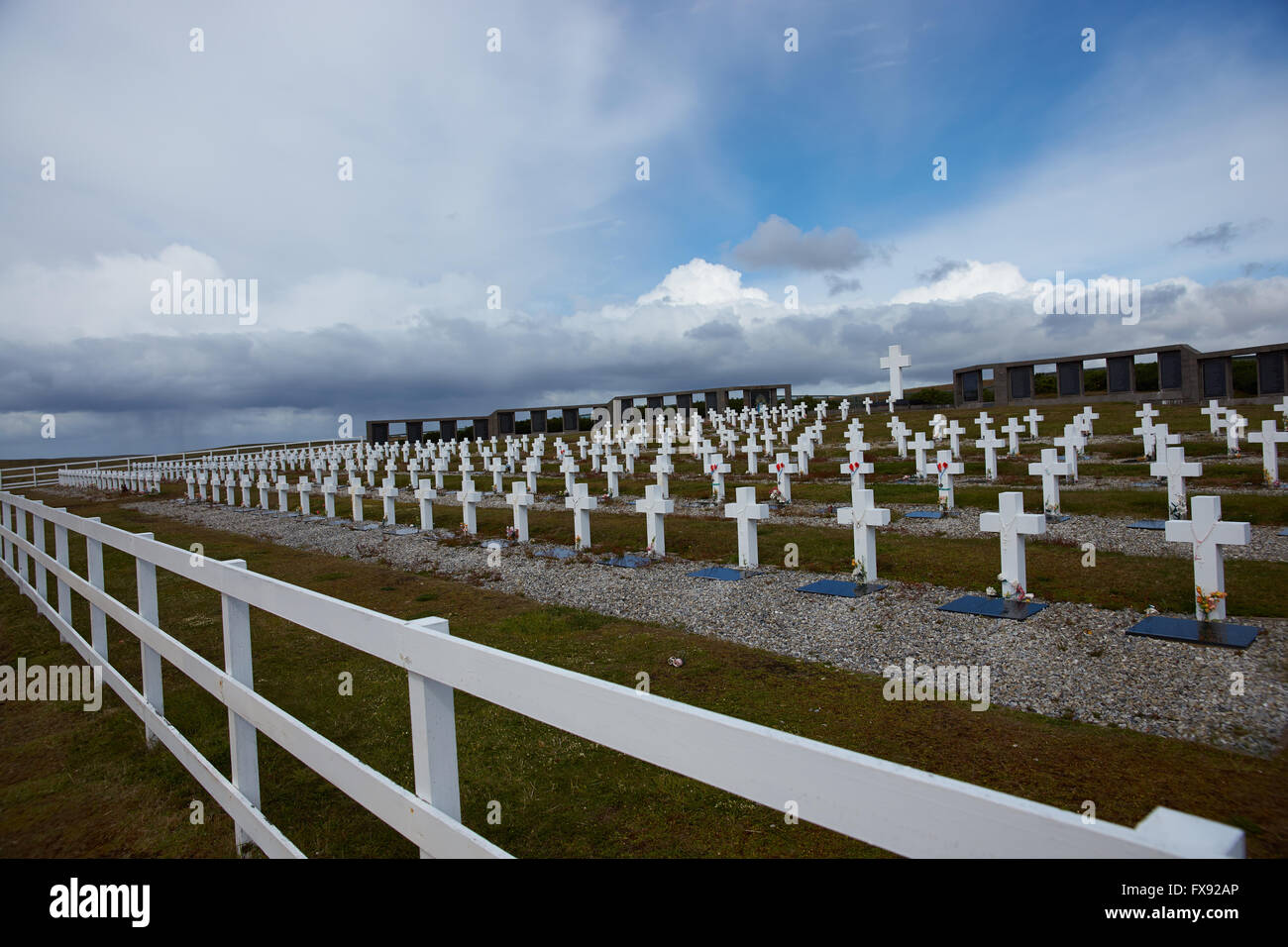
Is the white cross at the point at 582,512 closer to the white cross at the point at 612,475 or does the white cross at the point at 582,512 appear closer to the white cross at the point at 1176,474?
the white cross at the point at 612,475

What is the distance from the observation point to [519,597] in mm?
9383

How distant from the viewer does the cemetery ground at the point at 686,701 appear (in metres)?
3.76

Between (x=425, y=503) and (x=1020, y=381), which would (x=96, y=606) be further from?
(x=1020, y=381)

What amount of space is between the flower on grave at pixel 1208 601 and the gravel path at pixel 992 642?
0.42 meters

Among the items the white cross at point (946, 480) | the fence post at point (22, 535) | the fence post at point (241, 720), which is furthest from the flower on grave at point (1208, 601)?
the fence post at point (22, 535)

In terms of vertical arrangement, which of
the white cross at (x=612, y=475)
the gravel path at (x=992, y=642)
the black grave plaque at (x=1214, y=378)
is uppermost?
the black grave plaque at (x=1214, y=378)

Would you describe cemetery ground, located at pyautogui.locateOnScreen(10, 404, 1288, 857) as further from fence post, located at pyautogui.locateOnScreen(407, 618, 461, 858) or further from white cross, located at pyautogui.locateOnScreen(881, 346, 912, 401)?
white cross, located at pyautogui.locateOnScreen(881, 346, 912, 401)

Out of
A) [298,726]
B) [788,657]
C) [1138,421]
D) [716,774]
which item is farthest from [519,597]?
[1138,421]

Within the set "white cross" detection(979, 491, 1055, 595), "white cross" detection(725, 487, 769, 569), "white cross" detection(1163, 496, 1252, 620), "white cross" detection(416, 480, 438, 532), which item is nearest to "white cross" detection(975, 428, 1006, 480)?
"white cross" detection(725, 487, 769, 569)

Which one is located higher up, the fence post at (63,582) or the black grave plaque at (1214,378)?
the black grave plaque at (1214,378)

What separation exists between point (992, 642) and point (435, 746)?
19.6 ft
